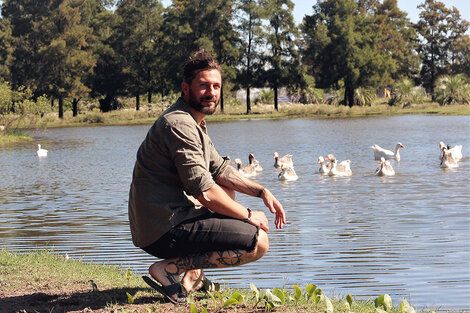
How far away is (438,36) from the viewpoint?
81.4 metres

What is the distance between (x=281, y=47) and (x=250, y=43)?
307 cm

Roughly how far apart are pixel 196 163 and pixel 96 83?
66.9m

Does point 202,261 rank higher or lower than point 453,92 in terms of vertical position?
lower

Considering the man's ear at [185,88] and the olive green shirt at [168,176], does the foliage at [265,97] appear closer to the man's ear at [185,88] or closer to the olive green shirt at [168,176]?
the man's ear at [185,88]

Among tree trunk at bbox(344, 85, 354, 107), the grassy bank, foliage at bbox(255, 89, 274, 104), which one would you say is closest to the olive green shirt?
the grassy bank

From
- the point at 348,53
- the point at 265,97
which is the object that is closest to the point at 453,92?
the point at 348,53

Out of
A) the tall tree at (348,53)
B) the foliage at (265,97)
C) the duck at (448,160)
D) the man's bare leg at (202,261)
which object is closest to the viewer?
the man's bare leg at (202,261)

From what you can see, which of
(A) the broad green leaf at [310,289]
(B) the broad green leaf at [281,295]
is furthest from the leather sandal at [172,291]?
(A) the broad green leaf at [310,289]

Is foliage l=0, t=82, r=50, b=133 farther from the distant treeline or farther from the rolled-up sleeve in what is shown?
the rolled-up sleeve

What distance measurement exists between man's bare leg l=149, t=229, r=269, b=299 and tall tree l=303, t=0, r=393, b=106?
198 feet

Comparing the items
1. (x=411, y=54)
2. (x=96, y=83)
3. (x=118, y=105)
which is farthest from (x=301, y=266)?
(x=411, y=54)

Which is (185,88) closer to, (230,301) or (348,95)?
(230,301)

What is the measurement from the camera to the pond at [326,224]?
656cm

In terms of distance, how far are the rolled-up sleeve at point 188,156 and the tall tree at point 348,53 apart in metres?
60.6
